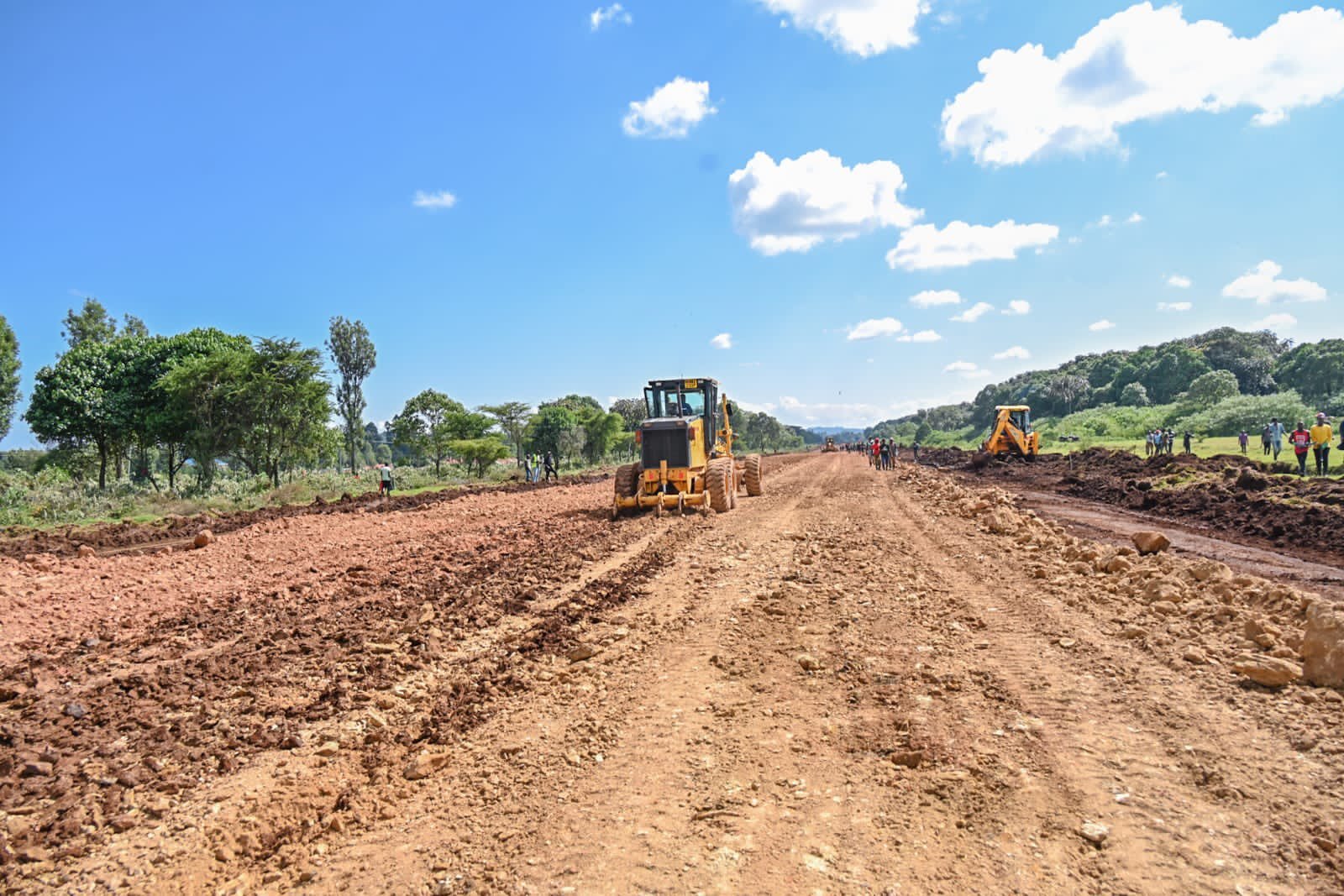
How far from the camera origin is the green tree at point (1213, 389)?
54.4 m

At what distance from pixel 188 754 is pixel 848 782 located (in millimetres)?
3955

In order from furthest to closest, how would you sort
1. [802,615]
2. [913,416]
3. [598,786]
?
[913,416] < [802,615] < [598,786]

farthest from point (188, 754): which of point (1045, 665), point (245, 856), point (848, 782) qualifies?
point (1045, 665)

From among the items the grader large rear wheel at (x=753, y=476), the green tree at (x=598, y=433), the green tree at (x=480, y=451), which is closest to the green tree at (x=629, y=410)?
the green tree at (x=598, y=433)

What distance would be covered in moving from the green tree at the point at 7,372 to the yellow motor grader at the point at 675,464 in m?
31.1

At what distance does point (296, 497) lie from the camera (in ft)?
78.0

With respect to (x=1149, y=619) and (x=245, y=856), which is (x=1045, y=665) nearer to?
(x=1149, y=619)

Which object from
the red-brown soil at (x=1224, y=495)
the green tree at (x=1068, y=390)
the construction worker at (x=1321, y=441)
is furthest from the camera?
the green tree at (x=1068, y=390)

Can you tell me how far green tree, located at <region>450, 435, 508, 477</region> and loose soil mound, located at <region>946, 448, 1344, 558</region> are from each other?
77.2ft

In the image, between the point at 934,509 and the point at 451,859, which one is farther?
the point at 934,509

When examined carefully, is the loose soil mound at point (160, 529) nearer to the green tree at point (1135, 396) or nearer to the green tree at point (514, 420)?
the green tree at point (514, 420)

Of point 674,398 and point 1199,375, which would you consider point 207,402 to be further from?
point 1199,375

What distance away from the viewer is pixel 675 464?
14.2 meters

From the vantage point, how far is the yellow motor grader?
14117 millimetres
